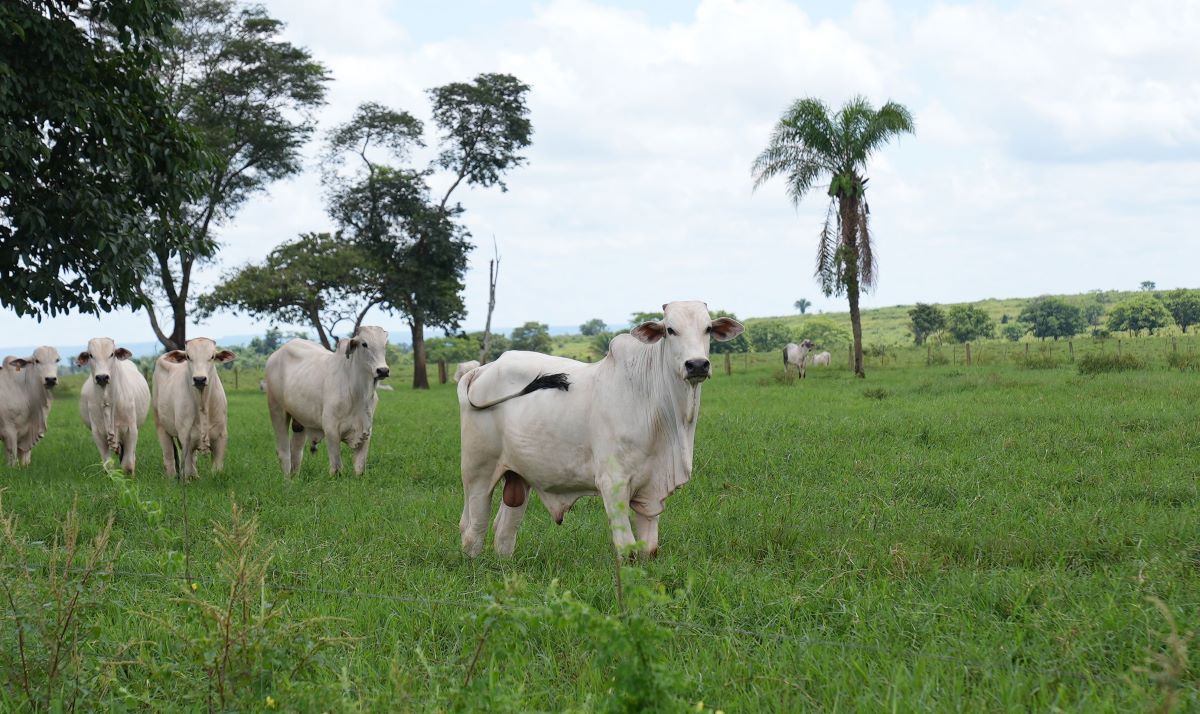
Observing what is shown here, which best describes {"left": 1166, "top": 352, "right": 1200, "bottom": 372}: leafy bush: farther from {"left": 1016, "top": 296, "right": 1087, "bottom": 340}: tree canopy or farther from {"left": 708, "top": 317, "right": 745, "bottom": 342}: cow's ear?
{"left": 1016, "top": 296, "right": 1087, "bottom": 340}: tree canopy

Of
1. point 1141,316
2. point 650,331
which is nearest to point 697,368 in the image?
point 650,331

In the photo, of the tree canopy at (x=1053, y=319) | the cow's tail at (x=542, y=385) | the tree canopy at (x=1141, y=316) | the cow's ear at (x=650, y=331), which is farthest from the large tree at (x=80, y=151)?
the tree canopy at (x=1053, y=319)

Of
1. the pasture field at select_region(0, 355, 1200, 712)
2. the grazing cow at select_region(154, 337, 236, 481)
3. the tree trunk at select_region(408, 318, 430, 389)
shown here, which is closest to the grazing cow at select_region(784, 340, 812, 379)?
the tree trunk at select_region(408, 318, 430, 389)

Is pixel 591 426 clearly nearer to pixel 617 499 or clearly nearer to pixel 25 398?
pixel 617 499

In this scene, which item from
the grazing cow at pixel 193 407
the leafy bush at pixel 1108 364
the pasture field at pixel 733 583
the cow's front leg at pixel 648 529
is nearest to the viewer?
the pasture field at pixel 733 583

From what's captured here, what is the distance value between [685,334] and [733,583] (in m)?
1.44

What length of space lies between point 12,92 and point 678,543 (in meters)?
8.16

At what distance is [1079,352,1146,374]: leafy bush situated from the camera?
67.7 feet

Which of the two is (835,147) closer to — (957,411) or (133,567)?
(957,411)

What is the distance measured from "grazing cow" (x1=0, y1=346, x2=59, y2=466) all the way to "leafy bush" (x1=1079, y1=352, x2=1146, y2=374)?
19.4 meters

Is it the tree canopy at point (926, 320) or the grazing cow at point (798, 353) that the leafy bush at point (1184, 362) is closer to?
the grazing cow at point (798, 353)

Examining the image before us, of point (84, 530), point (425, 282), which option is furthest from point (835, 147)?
point (84, 530)

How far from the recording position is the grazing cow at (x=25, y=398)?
12.4 metres

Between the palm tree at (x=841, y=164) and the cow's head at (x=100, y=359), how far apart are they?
1988 cm
